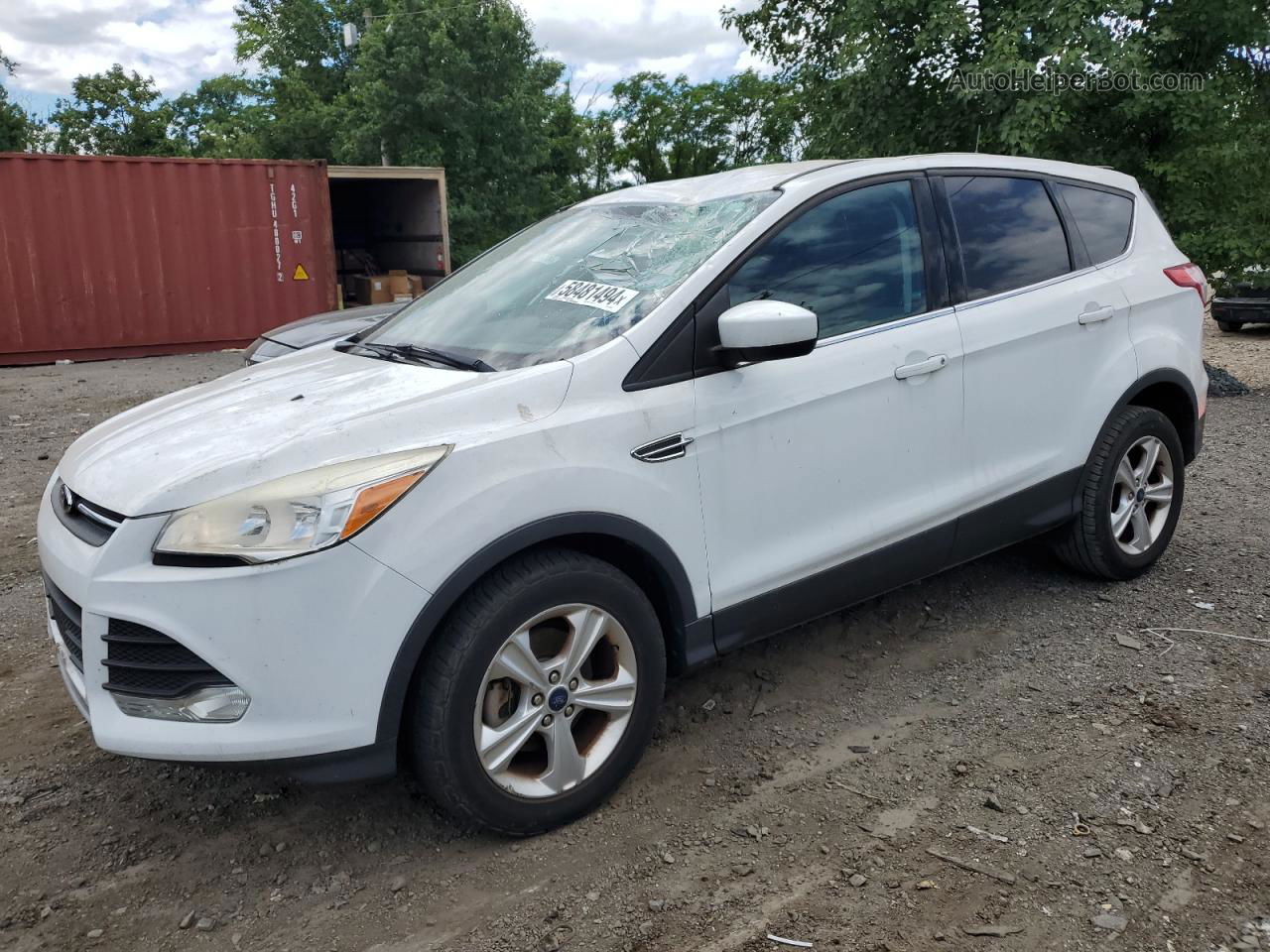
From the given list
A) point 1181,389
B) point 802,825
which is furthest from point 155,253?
point 802,825

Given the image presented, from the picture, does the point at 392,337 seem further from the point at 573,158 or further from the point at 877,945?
the point at 573,158

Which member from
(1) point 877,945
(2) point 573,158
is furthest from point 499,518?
(2) point 573,158

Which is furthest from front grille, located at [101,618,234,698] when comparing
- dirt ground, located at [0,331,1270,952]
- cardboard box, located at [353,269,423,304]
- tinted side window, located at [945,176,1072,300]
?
cardboard box, located at [353,269,423,304]

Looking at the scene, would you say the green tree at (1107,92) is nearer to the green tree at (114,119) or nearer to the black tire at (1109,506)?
the black tire at (1109,506)

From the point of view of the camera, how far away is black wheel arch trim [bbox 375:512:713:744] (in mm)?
2422

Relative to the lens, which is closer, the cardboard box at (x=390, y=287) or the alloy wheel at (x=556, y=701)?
the alloy wheel at (x=556, y=701)

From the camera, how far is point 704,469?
2.91 metres

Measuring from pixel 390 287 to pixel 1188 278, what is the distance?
13375 millimetres

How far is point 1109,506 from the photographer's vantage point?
412 centimetres

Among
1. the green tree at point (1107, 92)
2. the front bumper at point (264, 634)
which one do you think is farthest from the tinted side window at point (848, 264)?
the green tree at point (1107, 92)

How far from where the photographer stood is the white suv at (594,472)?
7.73 feet

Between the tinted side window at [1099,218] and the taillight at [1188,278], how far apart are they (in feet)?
0.84

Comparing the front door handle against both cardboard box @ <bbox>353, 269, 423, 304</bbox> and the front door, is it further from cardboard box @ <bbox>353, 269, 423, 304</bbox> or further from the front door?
cardboard box @ <bbox>353, 269, 423, 304</bbox>

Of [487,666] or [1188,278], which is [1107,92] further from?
[487,666]
